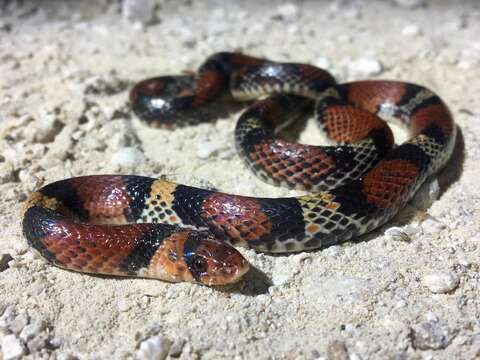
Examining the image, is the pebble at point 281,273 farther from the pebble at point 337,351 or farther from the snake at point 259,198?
the pebble at point 337,351

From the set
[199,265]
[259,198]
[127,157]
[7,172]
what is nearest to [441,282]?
[259,198]

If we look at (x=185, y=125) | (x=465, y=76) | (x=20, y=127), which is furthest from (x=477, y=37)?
(x=20, y=127)

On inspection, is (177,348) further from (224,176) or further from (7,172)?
(7,172)

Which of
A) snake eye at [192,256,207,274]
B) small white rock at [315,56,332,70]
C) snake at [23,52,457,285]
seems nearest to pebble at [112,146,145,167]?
snake at [23,52,457,285]

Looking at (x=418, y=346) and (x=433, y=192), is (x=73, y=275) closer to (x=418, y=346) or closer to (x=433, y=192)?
(x=418, y=346)

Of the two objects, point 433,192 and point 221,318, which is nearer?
point 221,318

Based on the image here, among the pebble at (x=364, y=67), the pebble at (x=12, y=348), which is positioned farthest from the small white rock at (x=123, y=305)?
the pebble at (x=364, y=67)
